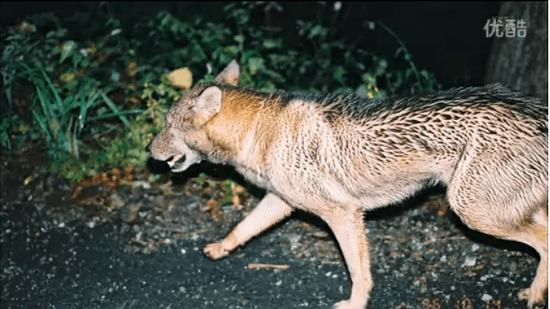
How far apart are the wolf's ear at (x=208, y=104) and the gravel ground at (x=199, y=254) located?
1.39 m

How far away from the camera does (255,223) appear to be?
5.55 meters

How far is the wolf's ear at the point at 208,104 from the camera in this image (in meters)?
4.80

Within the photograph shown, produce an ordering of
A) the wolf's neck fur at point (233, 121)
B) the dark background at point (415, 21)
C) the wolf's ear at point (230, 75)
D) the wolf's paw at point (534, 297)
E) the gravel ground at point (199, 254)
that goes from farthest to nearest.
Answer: the dark background at point (415, 21) < the wolf's ear at point (230, 75) < the gravel ground at point (199, 254) < the wolf's neck fur at point (233, 121) < the wolf's paw at point (534, 297)

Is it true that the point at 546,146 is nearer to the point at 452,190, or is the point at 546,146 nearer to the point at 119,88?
the point at 452,190

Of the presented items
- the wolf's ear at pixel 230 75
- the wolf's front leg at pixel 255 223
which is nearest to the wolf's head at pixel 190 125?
the wolf's ear at pixel 230 75

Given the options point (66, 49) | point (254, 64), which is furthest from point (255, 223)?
point (66, 49)

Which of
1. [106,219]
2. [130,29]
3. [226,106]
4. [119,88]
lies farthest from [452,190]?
[130,29]

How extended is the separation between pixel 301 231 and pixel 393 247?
0.85m

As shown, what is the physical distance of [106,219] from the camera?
6.31 m

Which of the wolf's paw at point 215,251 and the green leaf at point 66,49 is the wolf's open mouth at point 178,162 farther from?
the green leaf at point 66,49

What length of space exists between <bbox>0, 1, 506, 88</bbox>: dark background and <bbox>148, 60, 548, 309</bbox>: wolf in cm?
495

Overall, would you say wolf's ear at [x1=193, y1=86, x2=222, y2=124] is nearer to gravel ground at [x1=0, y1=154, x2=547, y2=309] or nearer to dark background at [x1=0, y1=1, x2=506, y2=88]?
gravel ground at [x1=0, y1=154, x2=547, y2=309]

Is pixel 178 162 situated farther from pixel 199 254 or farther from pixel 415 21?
pixel 415 21

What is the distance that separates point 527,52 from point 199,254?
4057mm
